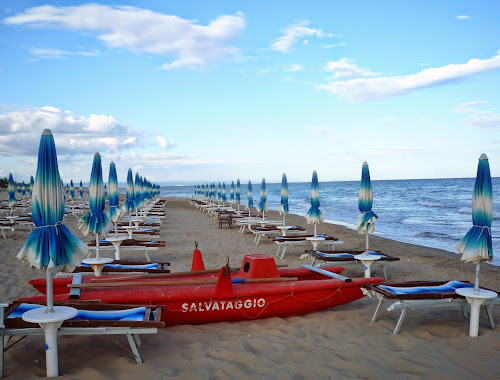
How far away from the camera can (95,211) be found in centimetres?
711

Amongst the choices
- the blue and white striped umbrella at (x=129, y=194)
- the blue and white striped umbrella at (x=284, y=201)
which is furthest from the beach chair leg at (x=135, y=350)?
the blue and white striped umbrella at (x=129, y=194)

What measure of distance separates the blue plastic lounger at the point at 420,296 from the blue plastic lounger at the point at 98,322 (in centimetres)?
269

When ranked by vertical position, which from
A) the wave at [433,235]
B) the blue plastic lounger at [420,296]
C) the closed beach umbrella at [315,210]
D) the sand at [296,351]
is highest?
the closed beach umbrella at [315,210]

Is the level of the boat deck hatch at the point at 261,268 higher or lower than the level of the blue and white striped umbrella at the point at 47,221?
lower

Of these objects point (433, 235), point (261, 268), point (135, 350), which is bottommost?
point (433, 235)

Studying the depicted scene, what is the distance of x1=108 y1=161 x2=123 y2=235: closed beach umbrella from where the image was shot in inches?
353

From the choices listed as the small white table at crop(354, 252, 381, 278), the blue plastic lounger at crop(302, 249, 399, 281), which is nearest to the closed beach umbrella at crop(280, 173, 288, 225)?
the blue plastic lounger at crop(302, 249, 399, 281)

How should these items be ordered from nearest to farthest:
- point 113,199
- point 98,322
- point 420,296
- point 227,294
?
1. point 98,322
2. point 420,296
3. point 227,294
4. point 113,199

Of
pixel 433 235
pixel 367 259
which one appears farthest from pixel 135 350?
pixel 433 235

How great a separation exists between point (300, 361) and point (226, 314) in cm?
144

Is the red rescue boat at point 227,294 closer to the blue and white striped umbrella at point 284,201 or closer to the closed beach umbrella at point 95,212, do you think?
the closed beach umbrella at point 95,212

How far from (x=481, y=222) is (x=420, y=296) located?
3.58 feet

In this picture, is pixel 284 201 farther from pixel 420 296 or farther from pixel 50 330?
pixel 50 330

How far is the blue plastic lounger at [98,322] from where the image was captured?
11.9 ft
